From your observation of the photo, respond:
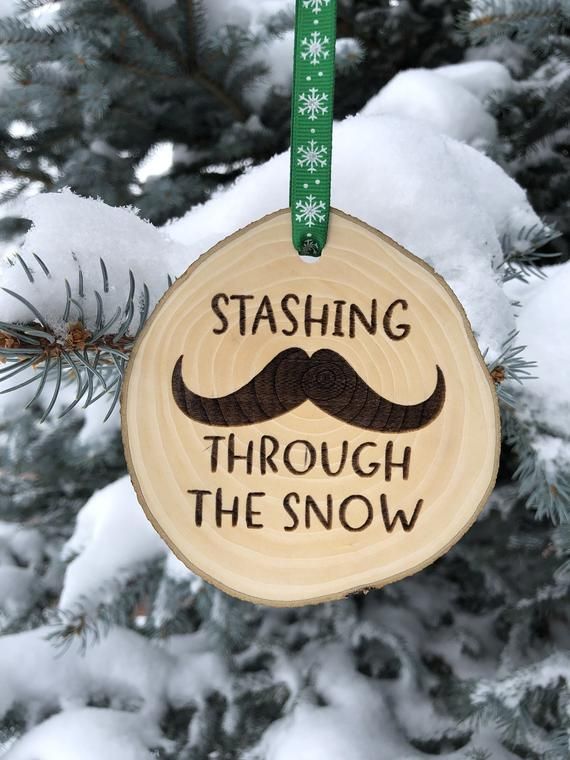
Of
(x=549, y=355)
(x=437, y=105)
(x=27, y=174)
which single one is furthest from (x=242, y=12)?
(x=549, y=355)

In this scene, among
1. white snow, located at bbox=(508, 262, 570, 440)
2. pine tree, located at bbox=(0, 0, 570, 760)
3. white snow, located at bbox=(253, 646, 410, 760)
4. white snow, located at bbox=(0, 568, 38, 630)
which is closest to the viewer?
white snow, located at bbox=(508, 262, 570, 440)

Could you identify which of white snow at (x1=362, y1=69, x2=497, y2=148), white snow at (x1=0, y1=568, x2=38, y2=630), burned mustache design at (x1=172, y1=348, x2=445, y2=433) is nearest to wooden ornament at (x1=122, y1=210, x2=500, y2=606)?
burned mustache design at (x1=172, y1=348, x2=445, y2=433)

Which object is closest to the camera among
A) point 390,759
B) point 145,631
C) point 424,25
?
point 390,759

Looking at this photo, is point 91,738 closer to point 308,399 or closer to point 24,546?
point 24,546

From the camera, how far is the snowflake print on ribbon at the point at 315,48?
1.43ft

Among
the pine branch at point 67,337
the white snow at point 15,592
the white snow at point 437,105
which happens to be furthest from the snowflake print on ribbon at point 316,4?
the white snow at point 15,592

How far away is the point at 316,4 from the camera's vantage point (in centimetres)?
43

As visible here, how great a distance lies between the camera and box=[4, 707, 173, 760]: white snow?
A: 0.98 m

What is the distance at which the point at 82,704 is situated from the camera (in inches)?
43.2

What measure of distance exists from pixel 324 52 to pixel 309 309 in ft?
0.59

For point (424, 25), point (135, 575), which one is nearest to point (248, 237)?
point (135, 575)

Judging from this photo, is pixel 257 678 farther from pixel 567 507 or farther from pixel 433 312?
pixel 433 312

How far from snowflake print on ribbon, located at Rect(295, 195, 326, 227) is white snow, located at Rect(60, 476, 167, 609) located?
733 mm

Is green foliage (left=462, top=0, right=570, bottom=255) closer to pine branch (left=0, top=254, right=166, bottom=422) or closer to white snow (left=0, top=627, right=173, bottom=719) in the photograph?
pine branch (left=0, top=254, right=166, bottom=422)
